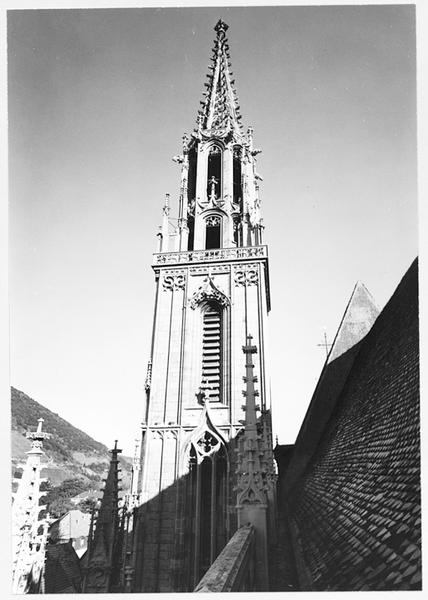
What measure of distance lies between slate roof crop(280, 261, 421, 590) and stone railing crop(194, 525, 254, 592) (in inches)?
33.3

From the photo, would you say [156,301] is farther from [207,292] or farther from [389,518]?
[389,518]

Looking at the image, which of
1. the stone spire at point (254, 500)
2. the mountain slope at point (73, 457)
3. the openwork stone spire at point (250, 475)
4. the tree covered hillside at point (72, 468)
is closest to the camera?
the stone spire at point (254, 500)

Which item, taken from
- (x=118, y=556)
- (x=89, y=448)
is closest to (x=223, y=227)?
(x=118, y=556)

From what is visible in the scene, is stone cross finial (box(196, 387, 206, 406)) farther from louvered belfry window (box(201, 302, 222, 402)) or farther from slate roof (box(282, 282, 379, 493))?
slate roof (box(282, 282, 379, 493))

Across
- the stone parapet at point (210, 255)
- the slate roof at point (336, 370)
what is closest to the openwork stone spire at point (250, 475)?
the slate roof at point (336, 370)

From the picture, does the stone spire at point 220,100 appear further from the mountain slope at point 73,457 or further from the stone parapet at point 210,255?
the mountain slope at point 73,457

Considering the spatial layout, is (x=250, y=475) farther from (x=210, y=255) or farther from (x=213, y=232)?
(x=213, y=232)

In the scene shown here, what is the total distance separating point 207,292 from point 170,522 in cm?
905

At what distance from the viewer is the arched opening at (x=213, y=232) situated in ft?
69.5

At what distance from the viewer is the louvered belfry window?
1653 cm

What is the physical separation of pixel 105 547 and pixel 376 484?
12.1 m

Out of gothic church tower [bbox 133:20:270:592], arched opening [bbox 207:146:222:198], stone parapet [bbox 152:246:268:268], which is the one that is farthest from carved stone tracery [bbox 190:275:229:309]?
arched opening [bbox 207:146:222:198]

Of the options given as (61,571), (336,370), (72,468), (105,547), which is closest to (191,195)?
(336,370)

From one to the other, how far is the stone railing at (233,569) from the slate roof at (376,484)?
0.85 metres
